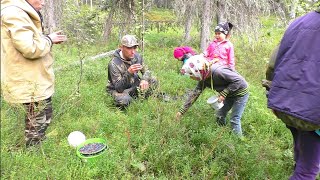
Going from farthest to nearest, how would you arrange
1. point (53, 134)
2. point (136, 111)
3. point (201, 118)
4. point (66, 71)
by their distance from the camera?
1. point (66, 71)
2. point (136, 111)
3. point (201, 118)
4. point (53, 134)

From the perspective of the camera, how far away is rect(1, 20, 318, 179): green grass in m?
2.94

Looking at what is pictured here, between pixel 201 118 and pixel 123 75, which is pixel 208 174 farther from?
pixel 123 75

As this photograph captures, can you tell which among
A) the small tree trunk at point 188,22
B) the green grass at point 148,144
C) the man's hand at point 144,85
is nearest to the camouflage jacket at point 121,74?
the man's hand at point 144,85

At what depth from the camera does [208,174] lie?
10.2 ft

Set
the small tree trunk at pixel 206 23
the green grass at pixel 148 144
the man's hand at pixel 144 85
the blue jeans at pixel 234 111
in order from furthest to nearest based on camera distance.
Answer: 1. the small tree trunk at pixel 206 23
2. the man's hand at pixel 144 85
3. the blue jeans at pixel 234 111
4. the green grass at pixel 148 144

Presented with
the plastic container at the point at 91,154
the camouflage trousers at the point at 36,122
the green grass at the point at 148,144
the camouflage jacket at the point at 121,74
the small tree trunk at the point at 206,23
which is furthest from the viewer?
the small tree trunk at the point at 206,23

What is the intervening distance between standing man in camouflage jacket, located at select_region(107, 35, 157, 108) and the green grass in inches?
7.7

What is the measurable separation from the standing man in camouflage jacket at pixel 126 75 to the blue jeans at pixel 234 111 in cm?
114

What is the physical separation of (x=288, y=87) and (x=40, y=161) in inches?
92.7

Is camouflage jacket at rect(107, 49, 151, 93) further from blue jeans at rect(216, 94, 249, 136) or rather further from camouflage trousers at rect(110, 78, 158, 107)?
blue jeans at rect(216, 94, 249, 136)

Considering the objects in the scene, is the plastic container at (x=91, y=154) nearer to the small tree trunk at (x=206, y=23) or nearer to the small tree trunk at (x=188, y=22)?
the small tree trunk at (x=206, y=23)

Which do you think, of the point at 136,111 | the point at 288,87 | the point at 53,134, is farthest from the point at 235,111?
the point at 53,134

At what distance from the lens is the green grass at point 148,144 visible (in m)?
2.94

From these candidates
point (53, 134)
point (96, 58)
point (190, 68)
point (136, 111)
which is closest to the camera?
point (190, 68)
